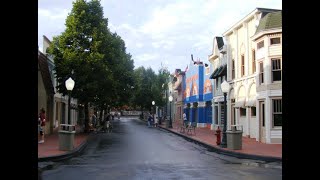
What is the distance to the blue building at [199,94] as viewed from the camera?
149ft

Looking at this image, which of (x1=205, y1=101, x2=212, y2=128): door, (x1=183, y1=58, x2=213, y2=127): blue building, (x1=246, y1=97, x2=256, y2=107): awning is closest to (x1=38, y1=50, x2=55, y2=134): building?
(x1=246, y1=97, x2=256, y2=107): awning

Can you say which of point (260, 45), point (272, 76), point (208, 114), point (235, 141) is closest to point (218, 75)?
point (208, 114)

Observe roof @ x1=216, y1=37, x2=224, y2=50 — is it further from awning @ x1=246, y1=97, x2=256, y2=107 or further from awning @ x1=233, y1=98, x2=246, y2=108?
awning @ x1=246, y1=97, x2=256, y2=107

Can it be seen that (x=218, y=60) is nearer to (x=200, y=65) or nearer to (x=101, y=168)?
(x=200, y=65)

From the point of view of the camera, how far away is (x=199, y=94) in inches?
1922

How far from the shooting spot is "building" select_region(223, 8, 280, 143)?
1081 inches

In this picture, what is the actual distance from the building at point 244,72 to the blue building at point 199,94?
1039cm

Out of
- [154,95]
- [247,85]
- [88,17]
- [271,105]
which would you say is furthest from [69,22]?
[154,95]

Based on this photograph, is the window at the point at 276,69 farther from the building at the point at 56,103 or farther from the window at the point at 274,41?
the building at the point at 56,103

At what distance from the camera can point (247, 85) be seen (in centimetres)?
2880

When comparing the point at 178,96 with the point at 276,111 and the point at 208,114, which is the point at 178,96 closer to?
the point at 208,114

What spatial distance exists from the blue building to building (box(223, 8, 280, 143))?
409 inches

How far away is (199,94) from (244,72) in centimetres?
1911

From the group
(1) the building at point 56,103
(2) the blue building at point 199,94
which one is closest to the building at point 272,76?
(1) the building at point 56,103
